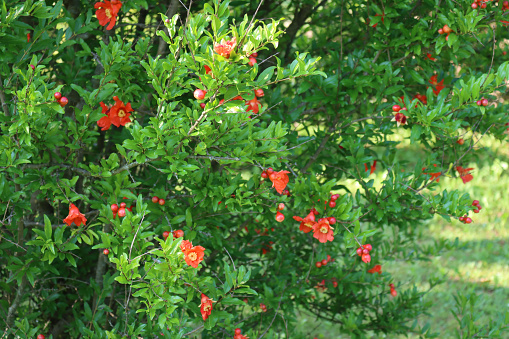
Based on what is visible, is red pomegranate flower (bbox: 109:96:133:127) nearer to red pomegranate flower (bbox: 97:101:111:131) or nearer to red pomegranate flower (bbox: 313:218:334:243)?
red pomegranate flower (bbox: 97:101:111:131)

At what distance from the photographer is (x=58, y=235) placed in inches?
60.6

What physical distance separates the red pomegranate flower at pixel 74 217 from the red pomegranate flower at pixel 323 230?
733 millimetres

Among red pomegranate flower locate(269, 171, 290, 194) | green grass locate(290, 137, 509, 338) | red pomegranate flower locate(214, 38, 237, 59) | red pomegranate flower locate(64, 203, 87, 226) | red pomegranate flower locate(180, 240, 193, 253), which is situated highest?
red pomegranate flower locate(214, 38, 237, 59)

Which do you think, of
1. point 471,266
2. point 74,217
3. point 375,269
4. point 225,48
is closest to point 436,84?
point 375,269

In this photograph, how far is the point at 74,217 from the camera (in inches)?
59.4

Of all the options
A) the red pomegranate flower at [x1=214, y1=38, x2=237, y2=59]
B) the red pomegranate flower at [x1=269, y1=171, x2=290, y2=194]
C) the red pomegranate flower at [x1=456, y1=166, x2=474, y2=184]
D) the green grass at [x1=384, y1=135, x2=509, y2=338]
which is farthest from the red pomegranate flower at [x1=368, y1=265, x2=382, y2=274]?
the red pomegranate flower at [x1=214, y1=38, x2=237, y2=59]

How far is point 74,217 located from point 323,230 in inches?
30.6

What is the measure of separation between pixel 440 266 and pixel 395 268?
0.40 m

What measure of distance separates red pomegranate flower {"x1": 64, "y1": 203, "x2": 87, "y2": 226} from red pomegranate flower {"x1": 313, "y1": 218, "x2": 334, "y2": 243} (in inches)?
28.9

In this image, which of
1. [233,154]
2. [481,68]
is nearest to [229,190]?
[233,154]

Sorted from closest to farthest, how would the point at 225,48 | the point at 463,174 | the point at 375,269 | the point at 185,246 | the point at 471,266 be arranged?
the point at 225,48 → the point at 185,246 → the point at 463,174 → the point at 375,269 → the point at 471,266

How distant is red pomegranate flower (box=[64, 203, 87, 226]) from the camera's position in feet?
4.91

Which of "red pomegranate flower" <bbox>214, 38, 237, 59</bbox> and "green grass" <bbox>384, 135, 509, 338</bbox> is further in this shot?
"green grass" <bbox>384, 135, 509, 338</bbox>

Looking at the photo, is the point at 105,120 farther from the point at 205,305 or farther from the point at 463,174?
the point at 463,174
